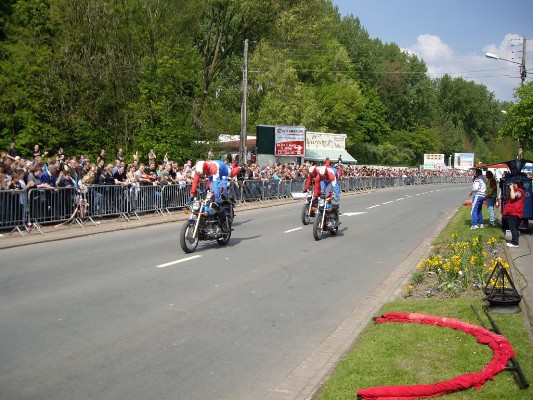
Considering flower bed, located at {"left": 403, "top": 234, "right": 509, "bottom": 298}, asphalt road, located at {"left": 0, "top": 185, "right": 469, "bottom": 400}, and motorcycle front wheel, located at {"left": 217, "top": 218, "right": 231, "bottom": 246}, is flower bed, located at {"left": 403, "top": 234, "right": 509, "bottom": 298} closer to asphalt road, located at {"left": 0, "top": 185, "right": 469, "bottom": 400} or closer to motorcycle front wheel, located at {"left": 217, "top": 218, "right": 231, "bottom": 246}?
asphalt road, located at {"left": 0, "top": 185, "right": 469, "bottom": 400}

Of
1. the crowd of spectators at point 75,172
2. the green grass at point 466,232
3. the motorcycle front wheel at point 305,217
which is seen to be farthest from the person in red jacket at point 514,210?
the crowd of spectators at point 75,172

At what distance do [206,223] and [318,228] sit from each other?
377cm

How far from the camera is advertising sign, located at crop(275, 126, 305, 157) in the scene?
46250 mm

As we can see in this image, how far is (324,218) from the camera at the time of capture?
1767 cm

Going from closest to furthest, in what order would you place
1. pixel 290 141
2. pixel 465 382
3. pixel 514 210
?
1. pixel 465 382
2. pixel 514 210
3. pixel 290 141

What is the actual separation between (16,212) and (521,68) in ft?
101

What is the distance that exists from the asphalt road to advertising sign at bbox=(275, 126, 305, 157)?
2973 centimetres

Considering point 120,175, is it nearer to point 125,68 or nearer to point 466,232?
point 466,232

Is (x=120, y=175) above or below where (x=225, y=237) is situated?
above

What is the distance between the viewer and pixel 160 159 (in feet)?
97.1

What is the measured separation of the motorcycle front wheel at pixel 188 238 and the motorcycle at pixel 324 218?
398 centimetres

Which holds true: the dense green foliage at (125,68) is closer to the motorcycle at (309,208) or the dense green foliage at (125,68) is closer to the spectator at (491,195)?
the spectator at (491,195)

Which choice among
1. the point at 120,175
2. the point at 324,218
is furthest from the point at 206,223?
the point at 120,175

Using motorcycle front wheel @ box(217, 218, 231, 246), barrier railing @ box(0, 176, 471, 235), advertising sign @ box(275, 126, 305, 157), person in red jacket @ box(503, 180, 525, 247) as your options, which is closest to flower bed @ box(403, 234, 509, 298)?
person in red jacket @ box(503, 180, 525, 247)
